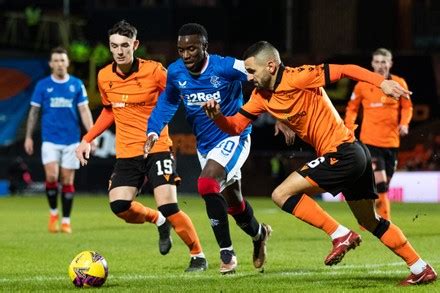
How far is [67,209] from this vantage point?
17.0 meters

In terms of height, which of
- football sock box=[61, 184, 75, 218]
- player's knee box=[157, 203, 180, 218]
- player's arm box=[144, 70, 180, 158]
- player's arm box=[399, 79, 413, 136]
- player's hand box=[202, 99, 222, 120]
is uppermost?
player's hand box=[202, 99, 222, 120]

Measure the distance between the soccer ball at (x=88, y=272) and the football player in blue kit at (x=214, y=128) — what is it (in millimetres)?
1251

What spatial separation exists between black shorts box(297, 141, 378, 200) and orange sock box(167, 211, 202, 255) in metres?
1.87

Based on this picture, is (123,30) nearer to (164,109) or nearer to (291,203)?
(164,109)

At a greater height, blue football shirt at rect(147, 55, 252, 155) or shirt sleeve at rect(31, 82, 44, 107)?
blue football shirt at rect(147, 55, 252, 155)

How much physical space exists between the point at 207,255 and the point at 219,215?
230 cm

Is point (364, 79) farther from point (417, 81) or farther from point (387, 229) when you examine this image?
point (417, 81)

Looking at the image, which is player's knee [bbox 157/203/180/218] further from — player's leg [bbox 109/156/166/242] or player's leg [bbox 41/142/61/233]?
player's leg [bbox 41/142/61/233]

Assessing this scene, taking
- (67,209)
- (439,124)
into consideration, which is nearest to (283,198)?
(67,209)

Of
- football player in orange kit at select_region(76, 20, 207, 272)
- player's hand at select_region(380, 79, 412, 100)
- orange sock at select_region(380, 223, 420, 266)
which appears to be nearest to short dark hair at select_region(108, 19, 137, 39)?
football player in orange kit at select_region(76, 20, 207, 272)

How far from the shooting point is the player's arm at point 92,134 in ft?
37.5

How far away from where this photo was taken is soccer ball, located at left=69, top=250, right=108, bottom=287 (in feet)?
32.1

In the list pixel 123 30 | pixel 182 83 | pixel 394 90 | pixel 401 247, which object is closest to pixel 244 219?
pixel 182 83

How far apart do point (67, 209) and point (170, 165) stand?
5738 millimetres
